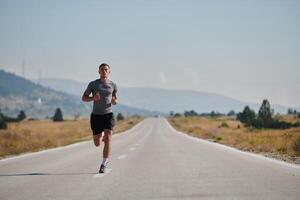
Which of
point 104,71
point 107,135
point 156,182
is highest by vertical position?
point 104,71

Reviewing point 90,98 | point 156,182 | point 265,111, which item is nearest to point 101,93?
point 90,98

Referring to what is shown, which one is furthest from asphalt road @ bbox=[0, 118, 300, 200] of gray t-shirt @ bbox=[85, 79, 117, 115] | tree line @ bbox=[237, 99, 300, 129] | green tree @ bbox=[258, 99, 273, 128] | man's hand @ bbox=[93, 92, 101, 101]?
green tree @ bbox=[258, 99, 273, 128]

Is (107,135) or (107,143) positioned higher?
(107,135)

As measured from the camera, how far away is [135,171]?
508 inches

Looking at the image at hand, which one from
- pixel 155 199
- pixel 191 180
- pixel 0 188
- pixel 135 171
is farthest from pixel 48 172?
pixel 155 199

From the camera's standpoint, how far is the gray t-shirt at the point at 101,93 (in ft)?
40.5

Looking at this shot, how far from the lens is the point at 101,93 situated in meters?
12.3

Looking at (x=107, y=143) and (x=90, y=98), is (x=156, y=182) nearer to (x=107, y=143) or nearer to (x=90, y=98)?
(x=107, y=143)

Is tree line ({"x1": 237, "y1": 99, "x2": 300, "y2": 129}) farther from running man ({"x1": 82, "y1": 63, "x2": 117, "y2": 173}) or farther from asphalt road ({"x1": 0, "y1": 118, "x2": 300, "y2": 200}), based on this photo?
running man ({"x1": 82, "y1": 63, "x2": 117, "y2": 173})

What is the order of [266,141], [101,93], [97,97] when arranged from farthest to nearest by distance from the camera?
[266,141], [101,93], [97,97]

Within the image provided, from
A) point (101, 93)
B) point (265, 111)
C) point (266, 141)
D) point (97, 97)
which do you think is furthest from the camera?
point (265, 111)

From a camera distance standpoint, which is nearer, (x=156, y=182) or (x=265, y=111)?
(x=156, y=182)

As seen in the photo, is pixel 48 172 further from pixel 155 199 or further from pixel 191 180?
pixel 155 199

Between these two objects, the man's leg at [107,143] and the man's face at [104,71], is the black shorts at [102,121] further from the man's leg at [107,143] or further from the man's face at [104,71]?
the man's face at [104,71]
